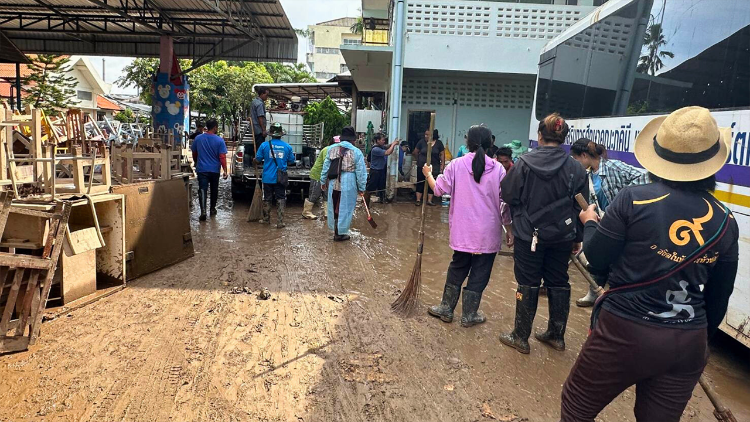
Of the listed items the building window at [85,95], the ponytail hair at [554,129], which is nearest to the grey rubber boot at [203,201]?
the ponytail hair at [554,129]

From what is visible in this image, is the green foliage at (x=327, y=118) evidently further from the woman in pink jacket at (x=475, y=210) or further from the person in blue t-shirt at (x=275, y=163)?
the woman in pink jacket at (x=475, y=210)

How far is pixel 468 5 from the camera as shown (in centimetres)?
1157

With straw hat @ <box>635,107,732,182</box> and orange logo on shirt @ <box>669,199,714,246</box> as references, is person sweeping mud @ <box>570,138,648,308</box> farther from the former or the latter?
orange logo on shirt @ <box>669,199,714,246</box>

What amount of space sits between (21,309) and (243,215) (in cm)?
580

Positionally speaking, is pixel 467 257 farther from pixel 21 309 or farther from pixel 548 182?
pixel 21 309

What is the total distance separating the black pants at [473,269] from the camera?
4332 millimetres

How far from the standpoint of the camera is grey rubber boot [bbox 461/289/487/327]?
4.46 metres

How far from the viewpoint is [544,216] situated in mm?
3688

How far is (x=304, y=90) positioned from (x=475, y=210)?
58.0 feet

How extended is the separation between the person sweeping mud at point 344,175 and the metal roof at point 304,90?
11.4 m

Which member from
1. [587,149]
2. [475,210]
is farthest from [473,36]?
[475,210]

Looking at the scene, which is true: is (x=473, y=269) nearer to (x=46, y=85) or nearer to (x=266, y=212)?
(x=266, y=212)

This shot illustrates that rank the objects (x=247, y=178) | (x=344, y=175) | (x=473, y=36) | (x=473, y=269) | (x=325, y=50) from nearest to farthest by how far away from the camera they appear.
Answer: (x=473, y=269)
(x=344, y=175)
(x=247, y=178)
(x=473, y=36)
(x=325, y=50)

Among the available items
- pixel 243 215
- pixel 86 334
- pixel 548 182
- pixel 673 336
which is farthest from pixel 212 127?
pixel 673 336
